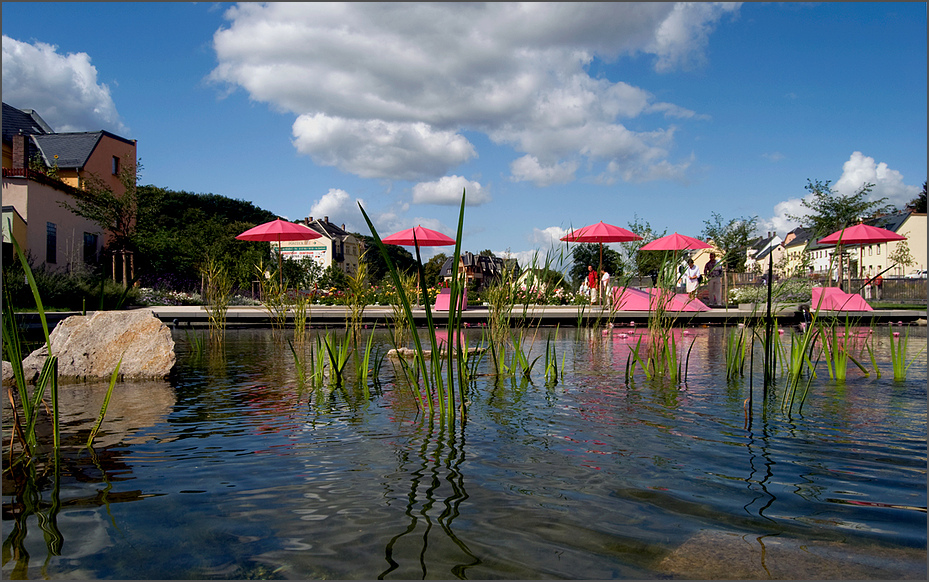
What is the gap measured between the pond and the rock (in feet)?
4.62

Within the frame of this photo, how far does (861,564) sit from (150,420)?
4072 mm

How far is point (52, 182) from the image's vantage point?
23.7 m

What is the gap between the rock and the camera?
582 cm

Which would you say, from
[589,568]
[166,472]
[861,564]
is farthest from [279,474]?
[861,564]

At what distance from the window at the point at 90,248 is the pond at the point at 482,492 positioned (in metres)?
26.4

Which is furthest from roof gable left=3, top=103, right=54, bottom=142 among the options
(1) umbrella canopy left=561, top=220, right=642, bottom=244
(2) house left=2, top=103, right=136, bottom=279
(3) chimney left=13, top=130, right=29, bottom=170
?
(1) umbrella canopy left=561, top=220, right=642, bottom=244

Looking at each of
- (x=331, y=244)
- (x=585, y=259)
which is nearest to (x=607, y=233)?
(x=585, y=259)

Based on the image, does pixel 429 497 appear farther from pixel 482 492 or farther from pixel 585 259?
pixel 585 259

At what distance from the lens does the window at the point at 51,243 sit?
939 inches

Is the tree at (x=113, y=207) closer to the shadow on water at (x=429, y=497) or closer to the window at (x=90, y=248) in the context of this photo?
the window at (x=90, y=248)

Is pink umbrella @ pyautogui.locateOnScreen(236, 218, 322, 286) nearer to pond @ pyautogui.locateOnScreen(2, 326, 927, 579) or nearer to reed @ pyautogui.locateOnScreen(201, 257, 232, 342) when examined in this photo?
reed @ pyautogui.locateOnScreen(201, 257, 232, 342)

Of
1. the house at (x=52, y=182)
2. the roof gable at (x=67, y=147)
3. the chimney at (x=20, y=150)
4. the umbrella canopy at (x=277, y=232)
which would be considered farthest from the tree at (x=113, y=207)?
the umbrella canopy at (x=277, y=232)

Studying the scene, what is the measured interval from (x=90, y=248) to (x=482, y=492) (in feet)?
102

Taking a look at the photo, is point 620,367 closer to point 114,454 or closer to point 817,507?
point 817,507
